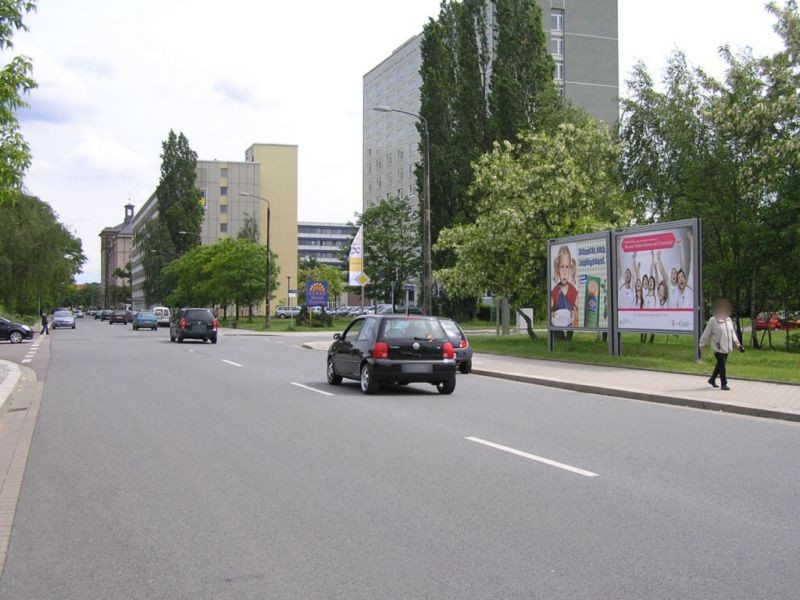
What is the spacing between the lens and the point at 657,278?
Result: 21.0 metres

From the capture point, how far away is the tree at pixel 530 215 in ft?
96.6

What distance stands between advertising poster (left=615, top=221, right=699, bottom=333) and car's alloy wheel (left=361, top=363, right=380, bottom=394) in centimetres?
942

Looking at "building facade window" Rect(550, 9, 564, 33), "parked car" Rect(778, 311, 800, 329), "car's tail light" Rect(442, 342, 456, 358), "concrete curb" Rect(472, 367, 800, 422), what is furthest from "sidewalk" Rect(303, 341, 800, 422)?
"building facade window" Rect(550, 9, 564, 33)

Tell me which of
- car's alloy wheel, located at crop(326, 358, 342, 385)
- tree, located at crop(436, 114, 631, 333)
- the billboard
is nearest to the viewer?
car's alloy wheel, located at crop(326, 358, 342, 385)

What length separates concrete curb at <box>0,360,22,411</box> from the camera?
14408 millimetres

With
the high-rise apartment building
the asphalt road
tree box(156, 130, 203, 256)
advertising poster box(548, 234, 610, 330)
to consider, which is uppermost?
the high-rise apartment building

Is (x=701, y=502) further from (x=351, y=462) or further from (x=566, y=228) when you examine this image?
(x=566, y=228)

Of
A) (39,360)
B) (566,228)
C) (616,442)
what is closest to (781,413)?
(616,442)

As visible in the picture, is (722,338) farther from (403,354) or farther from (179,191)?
(179,191)

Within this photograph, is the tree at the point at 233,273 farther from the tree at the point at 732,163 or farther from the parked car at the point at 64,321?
the tree at the point at 732,163

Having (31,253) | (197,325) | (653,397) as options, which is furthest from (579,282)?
(31,253)

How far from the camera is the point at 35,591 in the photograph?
174 inches

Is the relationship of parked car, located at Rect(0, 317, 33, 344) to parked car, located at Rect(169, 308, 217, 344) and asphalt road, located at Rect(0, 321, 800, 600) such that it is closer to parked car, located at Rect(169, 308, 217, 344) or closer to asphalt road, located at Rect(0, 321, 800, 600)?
parked car, located at Rect(169, 308, 217, 344)

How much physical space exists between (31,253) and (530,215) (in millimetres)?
38561
